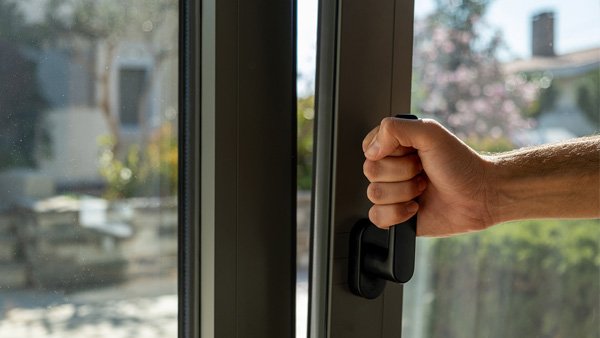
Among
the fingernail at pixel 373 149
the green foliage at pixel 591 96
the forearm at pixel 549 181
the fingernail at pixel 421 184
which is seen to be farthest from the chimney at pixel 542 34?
the fingernail at pixel 373 149

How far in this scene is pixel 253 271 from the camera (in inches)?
41.1

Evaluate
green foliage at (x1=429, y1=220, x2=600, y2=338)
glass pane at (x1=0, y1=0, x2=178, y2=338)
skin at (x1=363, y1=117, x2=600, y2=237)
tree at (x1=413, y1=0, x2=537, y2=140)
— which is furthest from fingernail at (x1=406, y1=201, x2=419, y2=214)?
green foliage at (x1=429, y1=220, x2=600, y2=338)

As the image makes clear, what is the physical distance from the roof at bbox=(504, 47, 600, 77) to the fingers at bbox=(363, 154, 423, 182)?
2.22 ft

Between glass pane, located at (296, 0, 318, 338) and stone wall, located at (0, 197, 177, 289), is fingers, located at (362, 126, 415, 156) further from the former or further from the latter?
stone wall, located at (0, 197, 177, 289)

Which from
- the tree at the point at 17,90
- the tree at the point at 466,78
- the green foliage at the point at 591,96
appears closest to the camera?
the tree at the point at 17,90

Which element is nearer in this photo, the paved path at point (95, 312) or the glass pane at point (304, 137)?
the paved path at point (95, 312)

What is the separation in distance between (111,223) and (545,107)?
43.8 inches

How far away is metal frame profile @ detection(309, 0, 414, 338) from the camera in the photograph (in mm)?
1022

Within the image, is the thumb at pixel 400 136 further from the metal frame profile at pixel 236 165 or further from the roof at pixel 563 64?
the roof at pixel 563 64

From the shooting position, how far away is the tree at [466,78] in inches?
58.7

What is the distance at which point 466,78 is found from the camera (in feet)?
5.14

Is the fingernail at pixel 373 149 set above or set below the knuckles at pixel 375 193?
above

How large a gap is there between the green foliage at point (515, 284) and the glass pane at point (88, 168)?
82 cm

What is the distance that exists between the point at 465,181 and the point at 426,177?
63 millimetres
